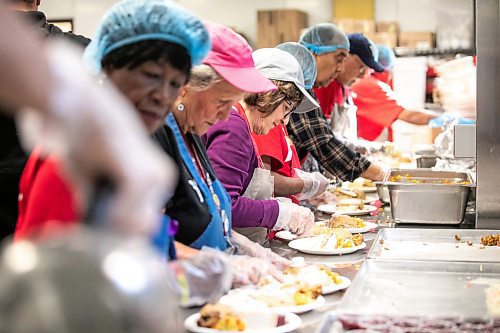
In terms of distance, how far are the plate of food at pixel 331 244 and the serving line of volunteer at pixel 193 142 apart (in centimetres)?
8

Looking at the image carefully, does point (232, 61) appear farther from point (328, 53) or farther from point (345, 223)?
point (328, 53)

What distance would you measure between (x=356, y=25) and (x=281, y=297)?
8.49 m

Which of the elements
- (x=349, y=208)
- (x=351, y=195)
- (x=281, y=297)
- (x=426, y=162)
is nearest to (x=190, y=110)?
(x=281, y=297)

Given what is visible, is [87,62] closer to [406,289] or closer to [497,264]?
[406,289]

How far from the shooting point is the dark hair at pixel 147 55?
1646mm

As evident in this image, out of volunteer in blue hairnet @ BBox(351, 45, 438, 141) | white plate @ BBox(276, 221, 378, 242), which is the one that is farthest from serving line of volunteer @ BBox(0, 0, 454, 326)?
volunteer in blue hairnet @ BBox(351, 45, 438, 141)

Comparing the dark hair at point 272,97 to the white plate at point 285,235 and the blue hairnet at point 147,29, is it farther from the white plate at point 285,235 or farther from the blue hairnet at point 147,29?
the blue hairnet at point 147,29

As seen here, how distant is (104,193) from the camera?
2.72 feet

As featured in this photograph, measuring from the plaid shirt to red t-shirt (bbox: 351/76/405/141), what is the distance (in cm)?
314

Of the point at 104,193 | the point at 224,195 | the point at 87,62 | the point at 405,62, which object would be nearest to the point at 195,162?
the point at 224,195

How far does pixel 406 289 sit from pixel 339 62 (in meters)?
2.97

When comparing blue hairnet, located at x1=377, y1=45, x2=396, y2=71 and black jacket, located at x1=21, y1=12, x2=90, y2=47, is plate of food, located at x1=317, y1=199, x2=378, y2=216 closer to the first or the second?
black jacket, located at x1=21, y1=12, x2=90, y2=47

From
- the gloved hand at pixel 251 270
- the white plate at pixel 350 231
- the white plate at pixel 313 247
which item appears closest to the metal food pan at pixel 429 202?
the white plate at pixel 350 231

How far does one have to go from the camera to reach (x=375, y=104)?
26.3 feet
